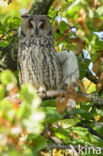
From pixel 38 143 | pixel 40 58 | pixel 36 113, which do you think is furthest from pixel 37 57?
pixel 36 113

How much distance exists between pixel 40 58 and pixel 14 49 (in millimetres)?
306

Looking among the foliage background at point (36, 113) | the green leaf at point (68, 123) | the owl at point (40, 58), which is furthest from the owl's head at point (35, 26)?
the green leaf at point (68, 123)

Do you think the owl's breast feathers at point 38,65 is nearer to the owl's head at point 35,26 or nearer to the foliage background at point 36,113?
the owl's head at point 35,26

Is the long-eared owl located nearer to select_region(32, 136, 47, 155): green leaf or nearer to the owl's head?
the owl's head

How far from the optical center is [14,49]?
2955 mm

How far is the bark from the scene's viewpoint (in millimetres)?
2783

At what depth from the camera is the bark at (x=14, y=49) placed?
2783mm

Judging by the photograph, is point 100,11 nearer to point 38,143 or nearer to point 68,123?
point 38,143

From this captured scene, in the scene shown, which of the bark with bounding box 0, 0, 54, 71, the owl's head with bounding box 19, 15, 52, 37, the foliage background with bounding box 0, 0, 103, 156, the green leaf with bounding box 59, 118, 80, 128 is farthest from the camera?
the owl's head with bounding box 19, 15, 52, 37

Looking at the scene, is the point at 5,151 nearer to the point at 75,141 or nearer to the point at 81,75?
the point at 75,141

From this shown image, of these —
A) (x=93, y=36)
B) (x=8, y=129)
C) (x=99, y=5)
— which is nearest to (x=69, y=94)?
(x=93, y=36)

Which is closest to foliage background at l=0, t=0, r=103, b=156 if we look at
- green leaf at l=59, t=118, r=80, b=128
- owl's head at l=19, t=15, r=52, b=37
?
green leaf at l=59, t=118, r=80, b=128

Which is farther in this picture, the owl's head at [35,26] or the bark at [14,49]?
the owl's head at [35,26]

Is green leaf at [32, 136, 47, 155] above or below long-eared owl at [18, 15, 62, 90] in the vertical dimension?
below
